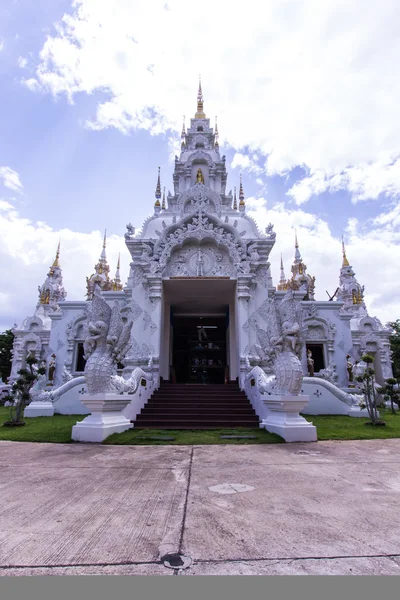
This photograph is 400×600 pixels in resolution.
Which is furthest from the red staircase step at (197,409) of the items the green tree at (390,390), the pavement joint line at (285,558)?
the pavement joint line at (285,558)

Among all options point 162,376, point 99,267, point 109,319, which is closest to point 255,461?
point 109,319

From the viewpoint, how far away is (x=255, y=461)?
4527 mm

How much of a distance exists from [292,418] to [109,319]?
427cm

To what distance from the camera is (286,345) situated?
6.89 meters

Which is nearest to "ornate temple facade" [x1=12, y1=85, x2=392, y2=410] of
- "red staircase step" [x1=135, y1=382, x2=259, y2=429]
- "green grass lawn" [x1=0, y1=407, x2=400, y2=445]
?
"red staircase step" [x1=135, y1=382, x2=259, y2=429]

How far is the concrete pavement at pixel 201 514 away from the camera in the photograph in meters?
1.84

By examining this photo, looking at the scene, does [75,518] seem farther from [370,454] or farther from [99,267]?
[99,267]

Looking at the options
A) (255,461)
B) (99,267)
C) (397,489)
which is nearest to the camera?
(397,489)

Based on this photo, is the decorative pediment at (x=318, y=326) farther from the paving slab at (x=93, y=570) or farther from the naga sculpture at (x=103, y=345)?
the paving slab at (x=93, y=570)

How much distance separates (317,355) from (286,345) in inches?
437

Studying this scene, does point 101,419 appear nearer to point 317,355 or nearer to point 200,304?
point 200,304

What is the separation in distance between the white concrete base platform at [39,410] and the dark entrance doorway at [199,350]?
7090 millimetres

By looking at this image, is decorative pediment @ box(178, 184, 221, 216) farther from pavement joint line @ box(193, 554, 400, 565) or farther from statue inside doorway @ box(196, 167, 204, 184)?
pavement joint line @ box(193, 554, 400, 565)

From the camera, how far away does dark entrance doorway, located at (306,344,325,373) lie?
658 inches
